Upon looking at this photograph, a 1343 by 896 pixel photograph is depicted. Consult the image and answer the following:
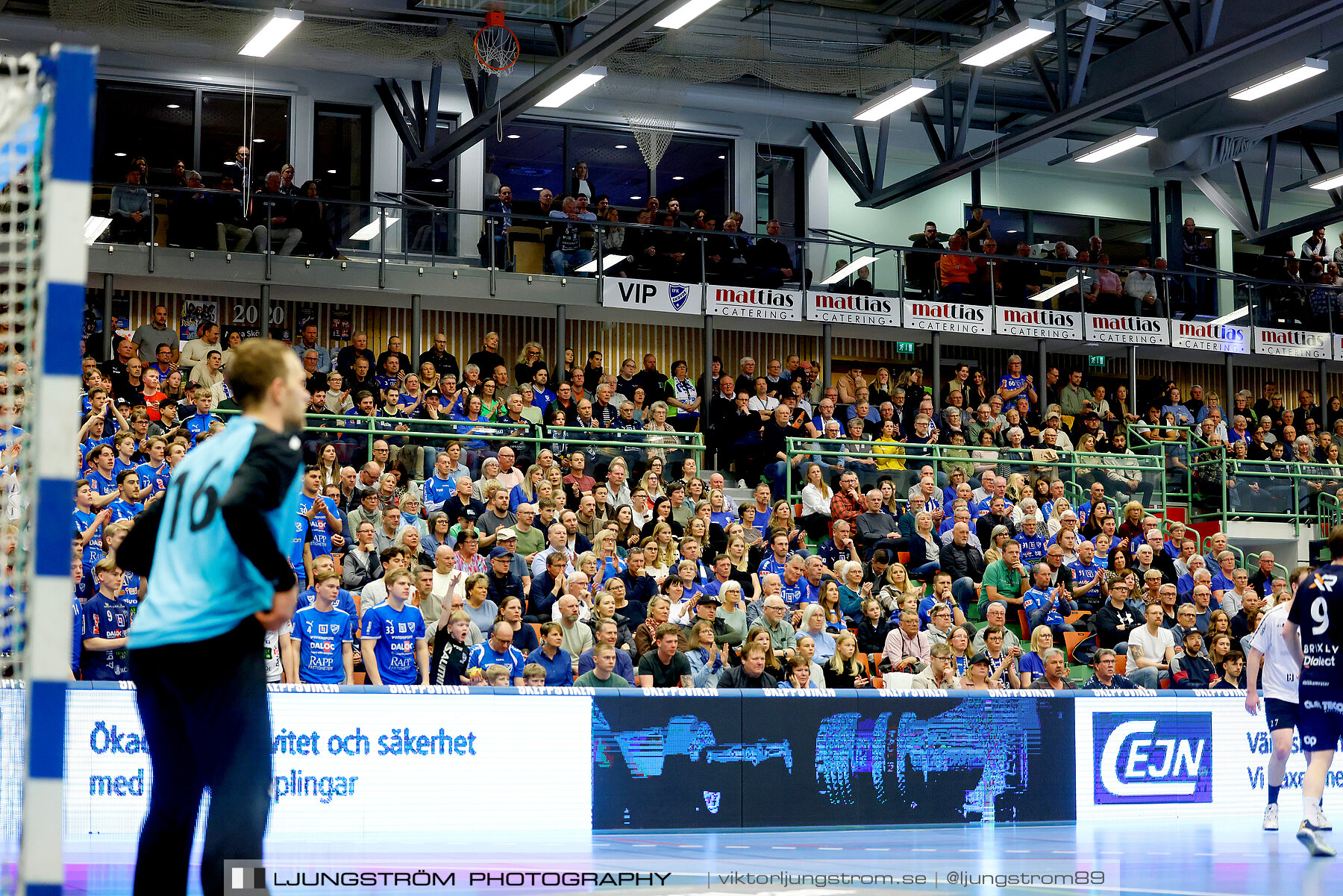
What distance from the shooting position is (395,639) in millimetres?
11031

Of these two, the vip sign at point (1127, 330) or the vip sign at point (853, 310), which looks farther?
the vip sign at point (1127, 330)

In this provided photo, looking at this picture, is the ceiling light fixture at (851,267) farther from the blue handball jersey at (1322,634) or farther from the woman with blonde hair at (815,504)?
the blue handball jersey at (1322,634)

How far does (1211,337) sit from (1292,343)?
1862mm

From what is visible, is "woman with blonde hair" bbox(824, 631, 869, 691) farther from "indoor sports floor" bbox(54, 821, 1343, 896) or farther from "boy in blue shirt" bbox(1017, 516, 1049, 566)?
"boy in blue shirt" bbox(1017, 516, 1049, 566)

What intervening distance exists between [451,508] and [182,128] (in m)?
11.0

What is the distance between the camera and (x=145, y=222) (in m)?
19.9

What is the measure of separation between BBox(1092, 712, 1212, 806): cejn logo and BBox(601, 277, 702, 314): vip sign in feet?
38.2

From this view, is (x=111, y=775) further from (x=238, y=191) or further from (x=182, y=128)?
(x=182, y=128)

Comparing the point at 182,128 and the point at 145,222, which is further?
the point at 182,128

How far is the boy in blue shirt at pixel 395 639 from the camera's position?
1092 centimetres

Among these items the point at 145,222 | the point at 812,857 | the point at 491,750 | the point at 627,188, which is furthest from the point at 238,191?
the point at 812,857

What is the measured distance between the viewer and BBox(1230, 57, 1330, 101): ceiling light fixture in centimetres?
1825

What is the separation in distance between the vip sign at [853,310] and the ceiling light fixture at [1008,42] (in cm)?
586

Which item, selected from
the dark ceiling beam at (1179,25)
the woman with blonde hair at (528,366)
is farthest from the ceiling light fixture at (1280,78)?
the woman with blonde hair at (528,366)
